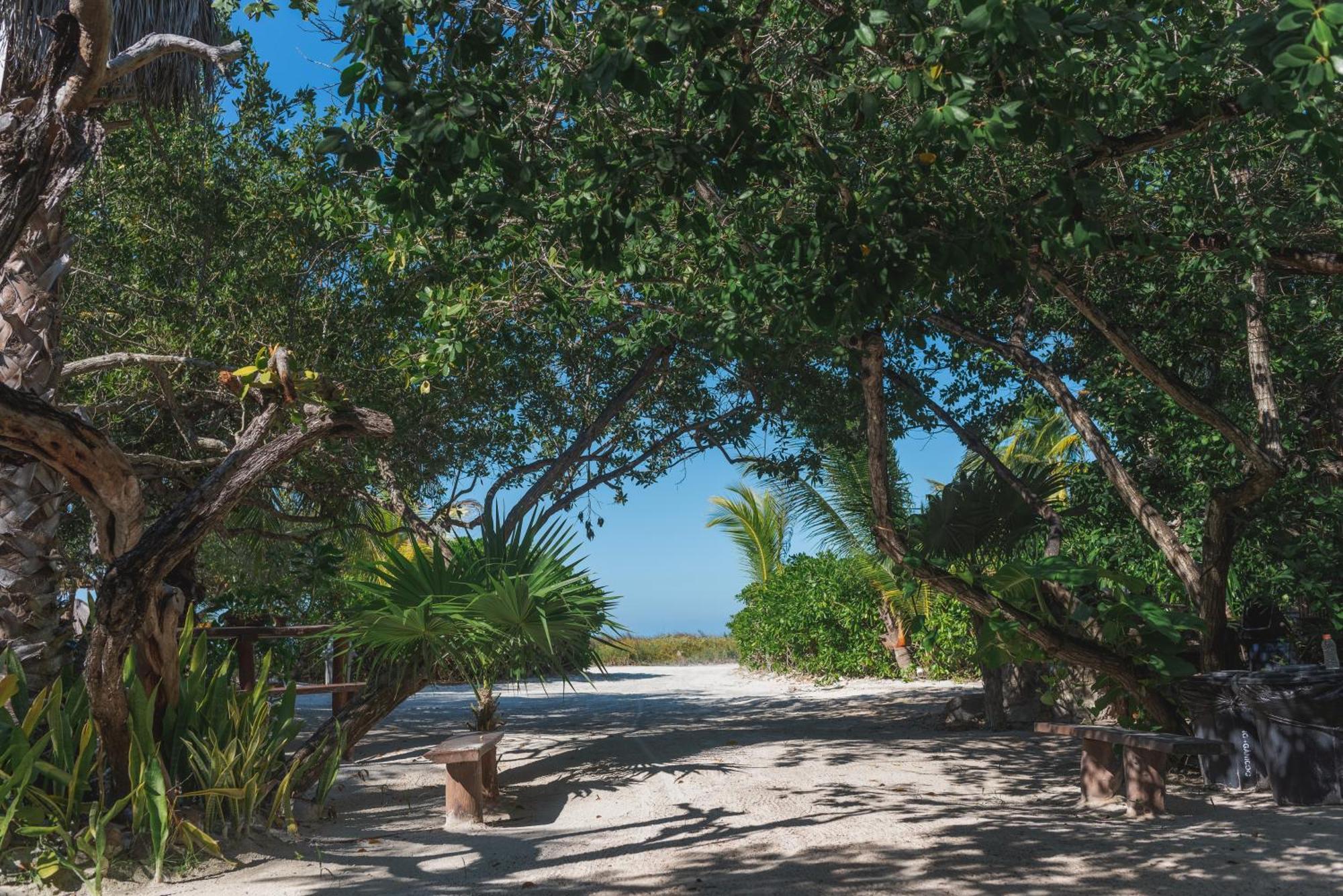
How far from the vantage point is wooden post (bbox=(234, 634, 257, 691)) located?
8.19 meters

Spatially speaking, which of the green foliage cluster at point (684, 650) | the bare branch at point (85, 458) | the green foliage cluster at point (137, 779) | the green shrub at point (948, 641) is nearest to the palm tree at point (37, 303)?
the green foliage cluster at point (137, 779)

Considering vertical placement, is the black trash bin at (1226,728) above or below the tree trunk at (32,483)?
→ below

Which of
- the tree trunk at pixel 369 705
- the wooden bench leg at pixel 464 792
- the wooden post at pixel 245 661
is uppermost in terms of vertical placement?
the wooden post at pixel 245 661

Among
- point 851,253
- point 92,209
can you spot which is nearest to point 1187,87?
point 851,253

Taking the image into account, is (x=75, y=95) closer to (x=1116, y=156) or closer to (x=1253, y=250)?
(x=1116, y=156)

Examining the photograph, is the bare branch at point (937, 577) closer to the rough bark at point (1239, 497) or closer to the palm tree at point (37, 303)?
the rough bark at point (1239, 497)

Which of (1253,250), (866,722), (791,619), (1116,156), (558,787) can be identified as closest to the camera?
(1116,156)

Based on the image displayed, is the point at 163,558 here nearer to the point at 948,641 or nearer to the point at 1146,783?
the point at 1146,783

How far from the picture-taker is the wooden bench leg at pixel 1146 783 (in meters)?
6.28

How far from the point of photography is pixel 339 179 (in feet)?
26.9

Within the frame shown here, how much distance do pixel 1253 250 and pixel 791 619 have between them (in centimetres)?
1258

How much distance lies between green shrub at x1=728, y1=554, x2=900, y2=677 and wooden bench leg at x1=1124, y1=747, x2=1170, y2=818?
35.6 ft

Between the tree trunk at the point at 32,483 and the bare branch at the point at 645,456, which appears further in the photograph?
the bare branch at the point at 645,456

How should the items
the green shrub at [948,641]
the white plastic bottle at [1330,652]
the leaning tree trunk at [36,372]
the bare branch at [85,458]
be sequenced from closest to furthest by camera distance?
the bare branch at [85,458] < the leaning tree trunk at [36,372] < the white plastic bottle at [1330,652] < the green shrub at [948,641]
